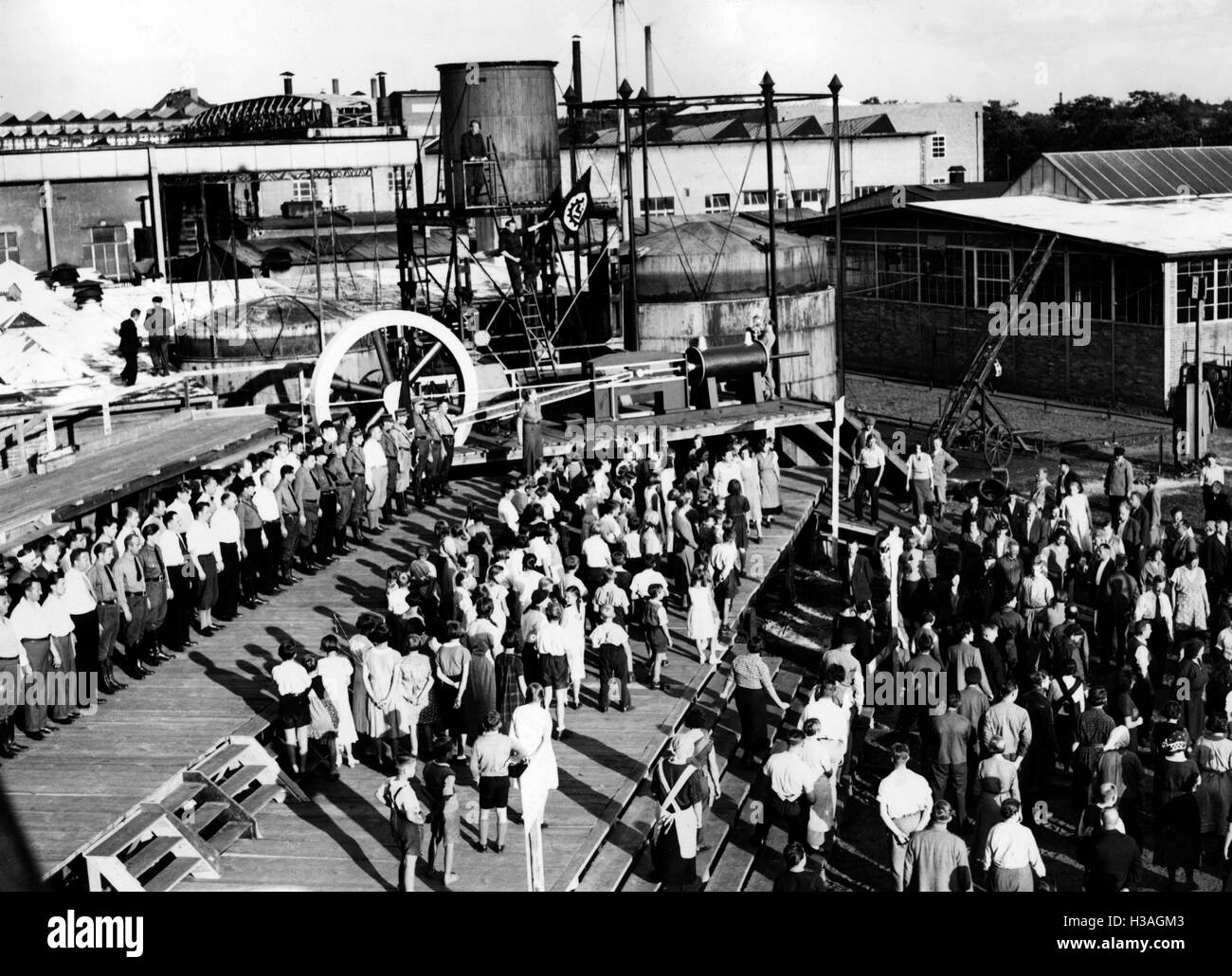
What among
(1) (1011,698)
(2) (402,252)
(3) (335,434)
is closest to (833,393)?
(2) (402,252)

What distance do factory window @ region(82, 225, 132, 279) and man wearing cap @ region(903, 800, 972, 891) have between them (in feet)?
148

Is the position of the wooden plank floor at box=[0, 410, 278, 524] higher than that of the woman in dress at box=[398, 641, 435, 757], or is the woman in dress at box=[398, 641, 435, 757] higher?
the wooden plank floor at box=[0, 410, 278, 524]

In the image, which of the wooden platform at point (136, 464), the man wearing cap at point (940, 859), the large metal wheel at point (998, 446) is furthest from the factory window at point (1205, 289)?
the man wearing cap at point (940, 859)

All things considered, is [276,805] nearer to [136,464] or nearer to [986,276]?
[136,464]

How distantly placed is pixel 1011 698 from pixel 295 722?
20.5 feet

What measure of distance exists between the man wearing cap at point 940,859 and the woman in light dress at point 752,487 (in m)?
11.8

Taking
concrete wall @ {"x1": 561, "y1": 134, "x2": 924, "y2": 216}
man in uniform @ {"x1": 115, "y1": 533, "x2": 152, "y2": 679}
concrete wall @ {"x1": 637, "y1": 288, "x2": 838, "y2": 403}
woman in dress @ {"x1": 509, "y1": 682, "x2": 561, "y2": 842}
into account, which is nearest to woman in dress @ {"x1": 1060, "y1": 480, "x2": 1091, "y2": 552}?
woman in dress @ {"x1": 509, "y1": 682, "x2": 561, "y2": 842}

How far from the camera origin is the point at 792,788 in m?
14.0

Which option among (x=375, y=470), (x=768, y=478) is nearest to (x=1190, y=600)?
(x=768, y=478)

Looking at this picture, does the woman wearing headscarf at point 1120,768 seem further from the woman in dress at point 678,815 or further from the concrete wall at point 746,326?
the concrete wall at point 746,326

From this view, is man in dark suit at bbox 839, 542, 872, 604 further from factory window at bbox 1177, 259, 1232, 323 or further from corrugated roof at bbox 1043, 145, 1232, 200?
corrugated roof at bbox 1043, 145, 1232, 200

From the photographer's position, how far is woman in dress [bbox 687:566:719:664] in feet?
61.0

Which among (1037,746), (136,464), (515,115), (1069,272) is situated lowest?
(1037,746)

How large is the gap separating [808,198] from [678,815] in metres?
61.1
